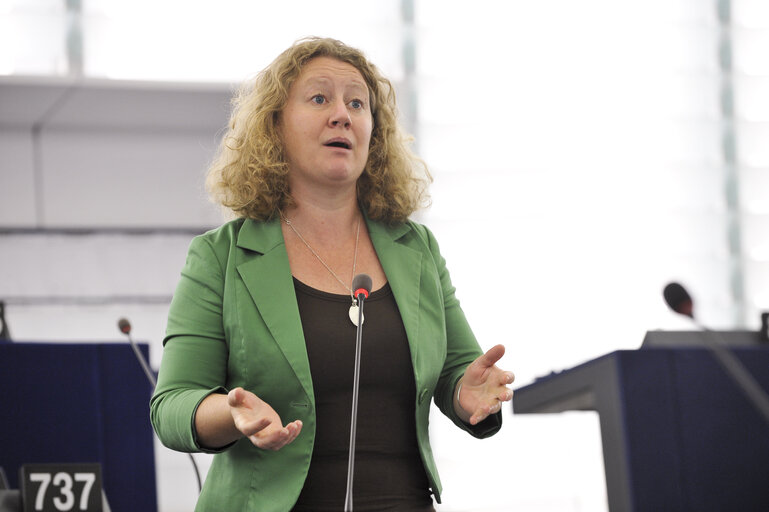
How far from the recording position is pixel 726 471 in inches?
91.7

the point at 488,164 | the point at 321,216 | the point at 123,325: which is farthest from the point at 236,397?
Result: the point at 488,164

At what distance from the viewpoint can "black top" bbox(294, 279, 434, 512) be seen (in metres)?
1.75

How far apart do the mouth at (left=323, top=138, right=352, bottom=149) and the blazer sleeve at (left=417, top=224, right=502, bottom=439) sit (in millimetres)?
274

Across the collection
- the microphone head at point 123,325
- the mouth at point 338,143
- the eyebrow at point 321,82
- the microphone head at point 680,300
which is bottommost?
the microphone head at point 680,300

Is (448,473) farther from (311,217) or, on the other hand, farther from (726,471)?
(311,217)

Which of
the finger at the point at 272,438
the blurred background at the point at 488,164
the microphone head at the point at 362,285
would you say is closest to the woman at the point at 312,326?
the finger at the point at 272,438

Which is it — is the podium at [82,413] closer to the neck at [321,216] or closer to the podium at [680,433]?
the neck at [321,216]

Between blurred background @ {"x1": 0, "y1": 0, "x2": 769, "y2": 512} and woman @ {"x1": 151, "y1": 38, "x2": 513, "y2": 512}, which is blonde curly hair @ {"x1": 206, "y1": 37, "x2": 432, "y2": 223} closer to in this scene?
woman @ {"x1": 151, "y1": 38, "x2": 513, "y2": 512}

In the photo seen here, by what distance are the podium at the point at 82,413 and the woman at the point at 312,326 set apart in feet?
3.11

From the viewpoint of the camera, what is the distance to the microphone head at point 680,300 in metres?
1.75

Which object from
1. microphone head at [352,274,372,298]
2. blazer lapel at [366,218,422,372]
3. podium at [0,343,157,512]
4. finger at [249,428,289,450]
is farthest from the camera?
podium at [0,343,157,512]

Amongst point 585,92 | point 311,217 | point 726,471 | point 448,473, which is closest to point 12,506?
point 311,217

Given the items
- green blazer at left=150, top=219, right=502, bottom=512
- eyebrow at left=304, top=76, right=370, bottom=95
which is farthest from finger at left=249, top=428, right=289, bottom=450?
eyebrow at left=304, top=76, right=370, bottom=95

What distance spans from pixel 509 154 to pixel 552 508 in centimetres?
187
